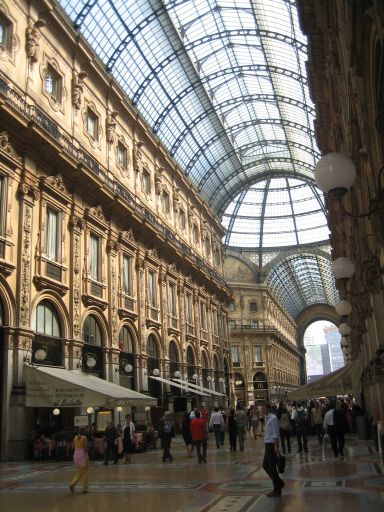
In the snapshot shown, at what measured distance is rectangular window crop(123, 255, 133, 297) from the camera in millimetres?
28844

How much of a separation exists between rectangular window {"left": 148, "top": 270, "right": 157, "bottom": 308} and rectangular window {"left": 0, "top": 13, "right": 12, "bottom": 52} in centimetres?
1546

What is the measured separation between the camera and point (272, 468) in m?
9.51

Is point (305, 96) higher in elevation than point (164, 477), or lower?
higher

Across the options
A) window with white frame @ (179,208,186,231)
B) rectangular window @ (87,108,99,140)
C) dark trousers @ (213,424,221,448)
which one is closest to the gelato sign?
dark trousers @ (213,424,221,448)

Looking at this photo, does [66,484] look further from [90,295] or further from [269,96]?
[269,96]

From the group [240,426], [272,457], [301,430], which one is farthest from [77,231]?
[272,457]

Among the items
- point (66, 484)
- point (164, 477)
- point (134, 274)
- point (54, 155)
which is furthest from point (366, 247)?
point (134, 274)

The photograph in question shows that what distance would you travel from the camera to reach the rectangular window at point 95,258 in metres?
25.2

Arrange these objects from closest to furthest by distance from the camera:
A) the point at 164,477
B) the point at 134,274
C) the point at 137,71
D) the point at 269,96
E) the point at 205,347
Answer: the point at 164,477
the point at 134,274
the point at 137,71
the point at 205,347
the point at 269,96

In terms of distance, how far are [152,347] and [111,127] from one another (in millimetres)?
12324

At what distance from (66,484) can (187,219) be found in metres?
31.5

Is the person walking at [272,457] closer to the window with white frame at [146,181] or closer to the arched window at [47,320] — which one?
the arched window at [47,320]

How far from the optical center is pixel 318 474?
38.7 ft

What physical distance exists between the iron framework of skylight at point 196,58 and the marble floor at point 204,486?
2142 centimetres
